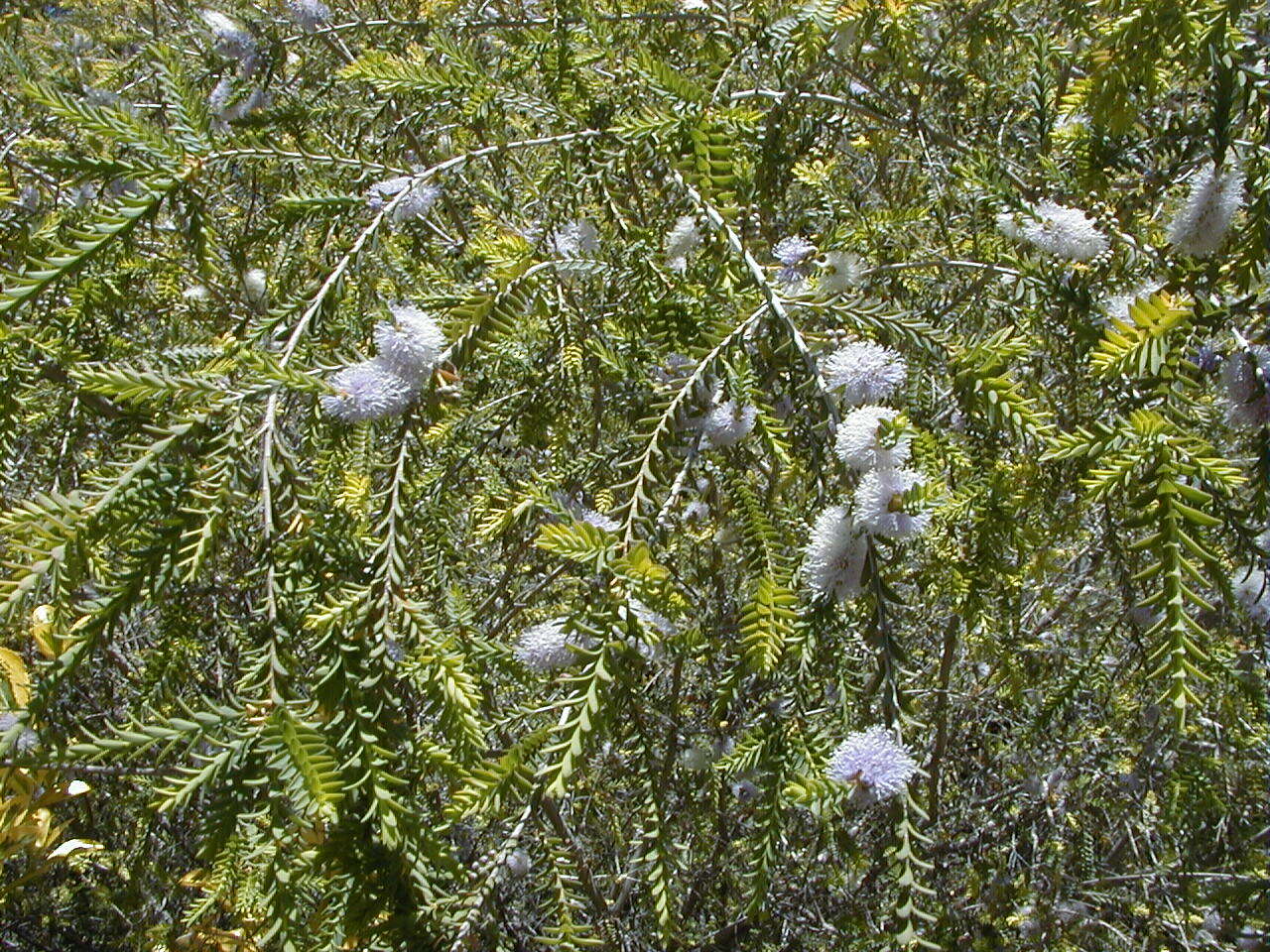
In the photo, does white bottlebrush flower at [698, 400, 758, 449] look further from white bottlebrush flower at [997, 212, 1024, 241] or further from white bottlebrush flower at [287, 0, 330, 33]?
white bottlebrush flower at [287, 0, 330, 33]

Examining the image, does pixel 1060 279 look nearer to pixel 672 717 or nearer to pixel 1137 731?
pixel 672 717

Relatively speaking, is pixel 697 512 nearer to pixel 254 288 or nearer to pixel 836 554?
pixel 836 554

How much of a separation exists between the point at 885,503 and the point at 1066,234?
69 cm

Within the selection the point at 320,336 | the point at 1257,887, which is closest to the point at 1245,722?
the point at 1257,887

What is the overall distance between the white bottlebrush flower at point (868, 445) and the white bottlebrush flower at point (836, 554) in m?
0.08

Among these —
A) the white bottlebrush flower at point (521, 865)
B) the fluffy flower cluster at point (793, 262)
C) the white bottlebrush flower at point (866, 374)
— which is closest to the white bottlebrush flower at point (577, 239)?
the fluffy flower cluster at point (793, 262)

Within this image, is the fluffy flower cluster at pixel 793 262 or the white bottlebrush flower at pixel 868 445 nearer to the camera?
the white bottlebrush flower at pixel 868 445

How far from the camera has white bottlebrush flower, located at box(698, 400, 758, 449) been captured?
4.52 feet

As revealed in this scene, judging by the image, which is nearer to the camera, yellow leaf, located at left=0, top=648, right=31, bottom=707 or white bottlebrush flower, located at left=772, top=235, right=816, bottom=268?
white bottlebrush flower, located at left=772, top=235, right=816, bottom=268

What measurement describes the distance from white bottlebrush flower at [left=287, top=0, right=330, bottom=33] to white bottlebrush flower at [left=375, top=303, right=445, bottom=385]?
1.49 metres

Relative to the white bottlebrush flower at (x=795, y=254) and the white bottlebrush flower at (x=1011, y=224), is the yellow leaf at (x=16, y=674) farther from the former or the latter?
the white bottlebrush flower at (x=1011, y=224)

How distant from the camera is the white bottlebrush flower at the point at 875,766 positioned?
3.95 feet

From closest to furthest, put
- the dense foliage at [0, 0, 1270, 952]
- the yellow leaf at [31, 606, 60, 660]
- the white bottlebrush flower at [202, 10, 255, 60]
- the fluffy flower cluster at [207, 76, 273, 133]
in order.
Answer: the dense foliage at [0, 0, 1270, 952]
the yellow leaf at [31, 606, 60, 660]
the fluffy flower cluster at [207, 76, 273, 133]
the white bottlebrush flower at [202, 10, 255, 60]

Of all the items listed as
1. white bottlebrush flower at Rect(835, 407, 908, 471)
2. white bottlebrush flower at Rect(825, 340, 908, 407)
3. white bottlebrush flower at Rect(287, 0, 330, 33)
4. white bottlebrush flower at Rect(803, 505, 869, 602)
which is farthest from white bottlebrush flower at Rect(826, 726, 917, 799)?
white bottlebrush flower at Rect(287, 0, 330, 33)
